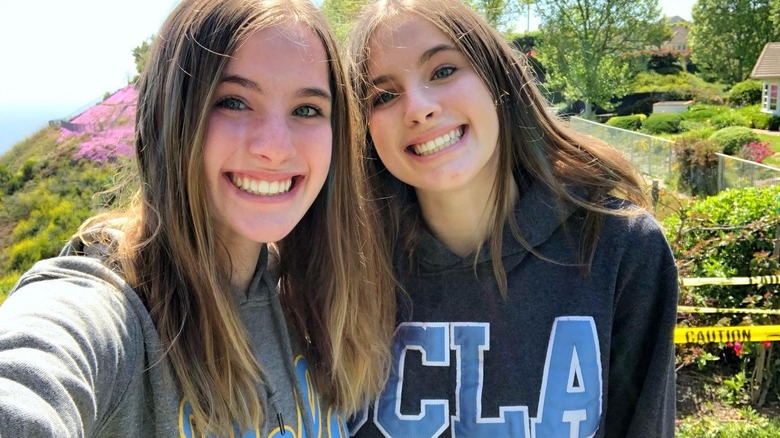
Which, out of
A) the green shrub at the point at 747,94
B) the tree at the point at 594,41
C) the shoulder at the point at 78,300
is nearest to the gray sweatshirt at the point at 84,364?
the shoulder at the point at 78,300

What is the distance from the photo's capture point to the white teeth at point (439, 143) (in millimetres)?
1927

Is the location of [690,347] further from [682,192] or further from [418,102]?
[682,192]

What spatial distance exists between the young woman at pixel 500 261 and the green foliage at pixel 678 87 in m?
34.8

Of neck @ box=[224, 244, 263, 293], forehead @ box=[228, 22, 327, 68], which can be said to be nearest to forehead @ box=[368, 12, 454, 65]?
forehead @ box=[228, 22, 327, 68]

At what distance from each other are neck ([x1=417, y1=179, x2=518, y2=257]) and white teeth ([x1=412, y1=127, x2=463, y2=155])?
213mm

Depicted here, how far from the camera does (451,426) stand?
6.13 ft

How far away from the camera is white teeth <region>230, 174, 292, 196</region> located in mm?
1480

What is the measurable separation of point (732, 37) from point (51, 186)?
41851mm

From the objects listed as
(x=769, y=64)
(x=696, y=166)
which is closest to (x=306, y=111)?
(x=696, y=166)

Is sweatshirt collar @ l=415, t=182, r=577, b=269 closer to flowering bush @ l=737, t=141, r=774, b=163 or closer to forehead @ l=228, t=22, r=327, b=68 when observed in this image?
forehead @ l=228, t=22, r=327, b=68

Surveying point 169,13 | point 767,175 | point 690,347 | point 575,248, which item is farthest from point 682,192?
point 169,13

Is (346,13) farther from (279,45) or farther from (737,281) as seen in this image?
(737,281)

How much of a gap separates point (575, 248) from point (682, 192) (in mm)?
13759

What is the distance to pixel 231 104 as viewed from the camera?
1.48 meters
